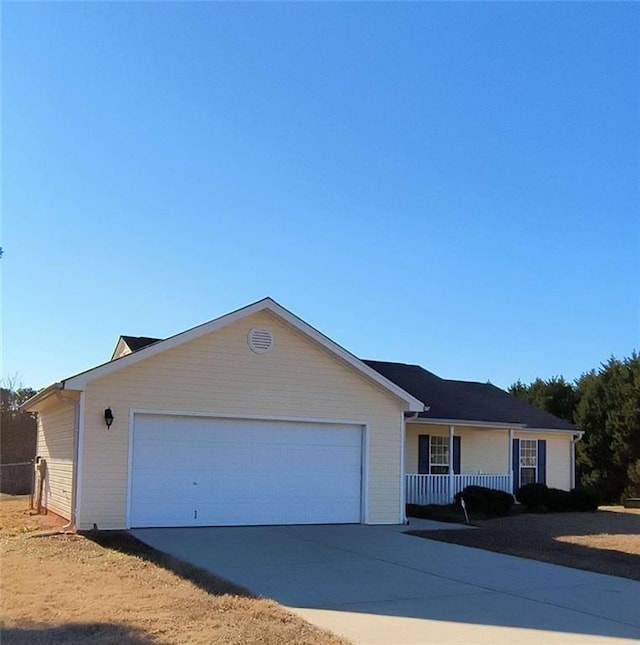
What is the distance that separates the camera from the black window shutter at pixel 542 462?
25344 mm

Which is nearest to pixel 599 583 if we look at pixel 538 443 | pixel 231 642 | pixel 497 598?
pixel 497 598

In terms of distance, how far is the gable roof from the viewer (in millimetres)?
14930

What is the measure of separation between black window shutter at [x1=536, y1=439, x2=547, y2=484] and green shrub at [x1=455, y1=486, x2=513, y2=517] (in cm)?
420


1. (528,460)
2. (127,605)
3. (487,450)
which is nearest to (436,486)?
(487,450)

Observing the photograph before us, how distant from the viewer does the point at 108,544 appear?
43.0 feet

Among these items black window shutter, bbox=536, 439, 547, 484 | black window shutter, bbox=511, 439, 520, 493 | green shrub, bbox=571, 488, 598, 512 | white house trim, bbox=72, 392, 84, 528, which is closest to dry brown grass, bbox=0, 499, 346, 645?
white house trim, bbox=72, 392, 84, 528

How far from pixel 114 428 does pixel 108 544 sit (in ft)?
8.69

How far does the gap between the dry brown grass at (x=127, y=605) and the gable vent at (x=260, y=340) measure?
18.4 feet

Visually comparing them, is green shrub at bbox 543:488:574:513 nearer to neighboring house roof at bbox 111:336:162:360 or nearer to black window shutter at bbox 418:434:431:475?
black window shutter at bbox 418:434:431:475

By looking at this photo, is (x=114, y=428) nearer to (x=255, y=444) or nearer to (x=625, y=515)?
(x=255, y=444)

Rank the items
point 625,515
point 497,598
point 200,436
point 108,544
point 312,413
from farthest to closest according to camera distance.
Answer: point 625,515 < point 312,413 < point 200,436 < point 108,544 < point 497,598

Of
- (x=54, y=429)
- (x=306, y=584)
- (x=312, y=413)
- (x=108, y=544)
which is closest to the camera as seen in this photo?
(x=306, y=584)

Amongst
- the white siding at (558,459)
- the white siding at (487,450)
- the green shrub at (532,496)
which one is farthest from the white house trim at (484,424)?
the green shrub at (532,496)

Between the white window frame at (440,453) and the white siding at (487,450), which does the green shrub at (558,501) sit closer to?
the white siding at (487,450)
